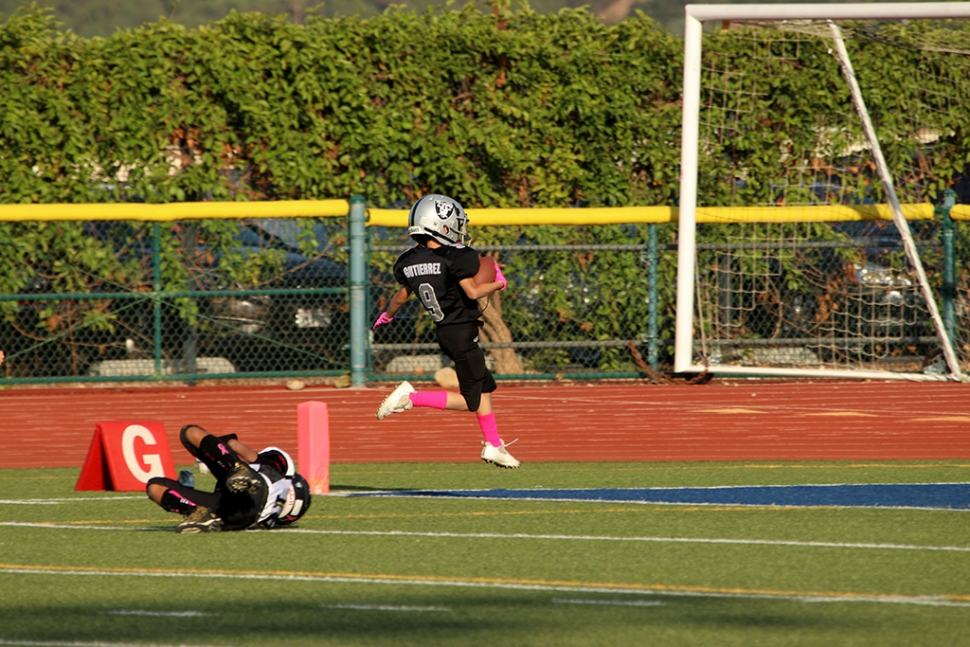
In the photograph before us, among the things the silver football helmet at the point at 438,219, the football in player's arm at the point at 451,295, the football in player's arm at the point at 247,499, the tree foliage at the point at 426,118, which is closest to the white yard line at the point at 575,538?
the football in player's arm at the point at 247,499

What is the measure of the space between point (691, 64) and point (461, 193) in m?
3.23

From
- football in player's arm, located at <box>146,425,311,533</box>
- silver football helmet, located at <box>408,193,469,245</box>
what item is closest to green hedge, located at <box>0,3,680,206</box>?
silver football helmet, located at <box>408,193,469,245</box>

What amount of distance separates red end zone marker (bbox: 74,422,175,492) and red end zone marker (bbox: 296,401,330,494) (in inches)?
40.3

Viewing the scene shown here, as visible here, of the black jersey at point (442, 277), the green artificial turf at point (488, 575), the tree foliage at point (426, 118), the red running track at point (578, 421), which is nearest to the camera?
the green artificial turf at point (488, 575)

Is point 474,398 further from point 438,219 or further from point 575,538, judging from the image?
point 575,538

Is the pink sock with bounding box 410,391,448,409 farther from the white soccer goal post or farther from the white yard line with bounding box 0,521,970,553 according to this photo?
the white soccer goal post

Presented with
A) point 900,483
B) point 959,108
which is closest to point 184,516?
point 900,483

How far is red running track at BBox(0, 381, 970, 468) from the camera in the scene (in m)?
10.8

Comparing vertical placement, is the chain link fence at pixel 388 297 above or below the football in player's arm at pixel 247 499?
above

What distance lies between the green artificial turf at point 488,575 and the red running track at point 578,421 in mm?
2834

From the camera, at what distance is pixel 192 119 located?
15.3 metres

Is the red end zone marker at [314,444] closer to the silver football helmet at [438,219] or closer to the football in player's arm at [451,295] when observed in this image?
the football in player's arm at [451,295]

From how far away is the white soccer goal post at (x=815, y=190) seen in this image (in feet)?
46.4

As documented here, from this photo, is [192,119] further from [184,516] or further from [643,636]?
[643,636]
